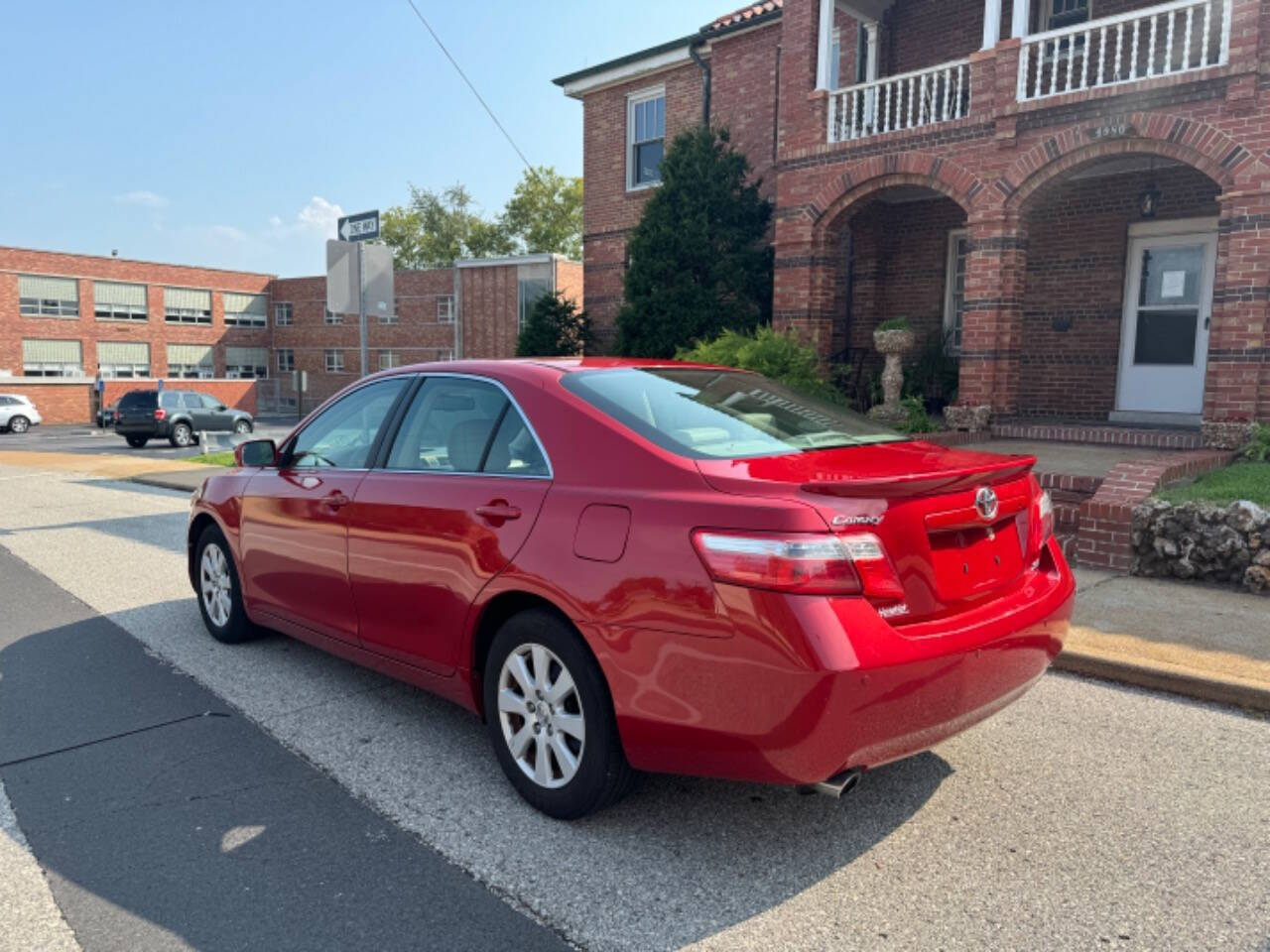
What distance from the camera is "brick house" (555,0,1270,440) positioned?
29.8 feet

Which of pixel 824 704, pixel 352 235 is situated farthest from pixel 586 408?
pixel 352 235

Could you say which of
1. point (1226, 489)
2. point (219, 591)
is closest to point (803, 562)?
point (219, 591)

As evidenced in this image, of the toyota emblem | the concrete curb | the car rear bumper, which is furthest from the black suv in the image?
the toyota emblem

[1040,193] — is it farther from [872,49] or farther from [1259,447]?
[872,49]

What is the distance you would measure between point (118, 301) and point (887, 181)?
51.8m

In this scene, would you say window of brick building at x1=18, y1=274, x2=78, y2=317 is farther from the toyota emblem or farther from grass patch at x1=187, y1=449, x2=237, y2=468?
the toyota emblem

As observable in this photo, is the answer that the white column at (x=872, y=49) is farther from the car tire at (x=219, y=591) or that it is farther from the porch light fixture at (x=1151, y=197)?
the car tire at (x=219, y=591)

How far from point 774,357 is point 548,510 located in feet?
27.8

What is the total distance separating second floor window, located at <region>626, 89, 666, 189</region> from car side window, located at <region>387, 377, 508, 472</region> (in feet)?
45.6

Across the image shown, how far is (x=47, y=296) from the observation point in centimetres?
4872

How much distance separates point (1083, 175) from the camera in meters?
11.8

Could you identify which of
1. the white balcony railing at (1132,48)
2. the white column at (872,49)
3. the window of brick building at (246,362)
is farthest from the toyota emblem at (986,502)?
the window of brick building at (246,362)

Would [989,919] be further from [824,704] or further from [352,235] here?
[352,235]

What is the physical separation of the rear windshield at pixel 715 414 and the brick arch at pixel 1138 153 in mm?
7407
